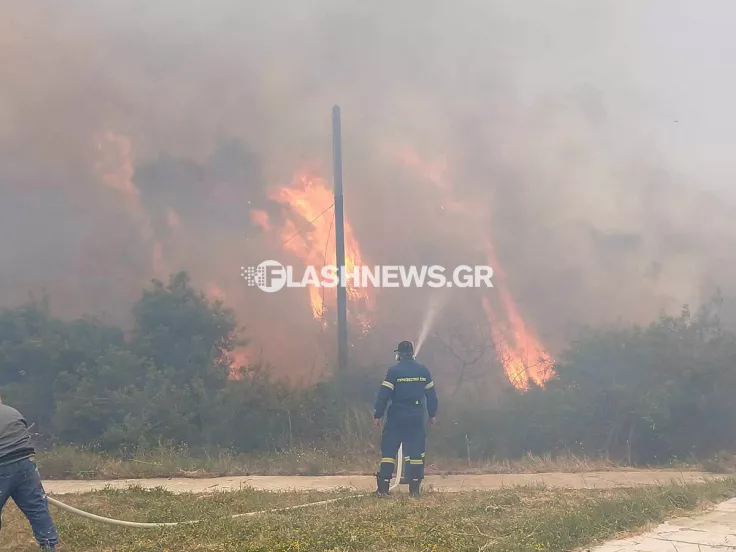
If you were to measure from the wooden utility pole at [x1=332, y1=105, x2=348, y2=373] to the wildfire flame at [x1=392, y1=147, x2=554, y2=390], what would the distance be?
1.81 m

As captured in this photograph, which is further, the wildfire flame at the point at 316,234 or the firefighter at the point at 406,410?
the wildfire flame at the point at 316,234

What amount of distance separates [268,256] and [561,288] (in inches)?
266

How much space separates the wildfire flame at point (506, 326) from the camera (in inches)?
549

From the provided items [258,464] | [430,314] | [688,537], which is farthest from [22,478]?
[430,314]

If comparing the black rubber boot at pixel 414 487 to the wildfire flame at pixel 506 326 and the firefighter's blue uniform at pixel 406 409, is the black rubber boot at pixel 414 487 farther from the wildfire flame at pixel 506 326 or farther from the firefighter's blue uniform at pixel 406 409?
the wildfire flame at pixel 506 326

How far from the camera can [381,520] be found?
5957mm

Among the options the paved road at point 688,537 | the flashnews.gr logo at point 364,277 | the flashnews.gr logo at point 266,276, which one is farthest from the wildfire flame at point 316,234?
the paved road at point 688,537

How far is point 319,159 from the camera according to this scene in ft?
50.6

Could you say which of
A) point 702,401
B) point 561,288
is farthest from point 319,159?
point 702,401

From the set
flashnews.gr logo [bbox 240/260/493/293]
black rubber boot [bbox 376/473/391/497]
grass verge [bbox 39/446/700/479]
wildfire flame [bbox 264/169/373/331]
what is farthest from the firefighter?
flashnews.gr logo [bbox 240/260/493/293]

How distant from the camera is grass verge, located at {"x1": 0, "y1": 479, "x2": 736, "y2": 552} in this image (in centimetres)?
517

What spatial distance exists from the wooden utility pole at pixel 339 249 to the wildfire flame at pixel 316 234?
13cm

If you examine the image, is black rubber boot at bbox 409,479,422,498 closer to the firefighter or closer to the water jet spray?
the firefighter

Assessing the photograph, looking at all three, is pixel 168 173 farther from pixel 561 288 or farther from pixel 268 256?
pixel 561 288
